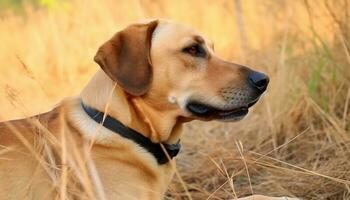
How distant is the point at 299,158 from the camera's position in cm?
463

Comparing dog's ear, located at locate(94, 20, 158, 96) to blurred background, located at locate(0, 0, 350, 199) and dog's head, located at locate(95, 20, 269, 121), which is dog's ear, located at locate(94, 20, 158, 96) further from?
blurred background, located at locate(0, 0, 350, 199)

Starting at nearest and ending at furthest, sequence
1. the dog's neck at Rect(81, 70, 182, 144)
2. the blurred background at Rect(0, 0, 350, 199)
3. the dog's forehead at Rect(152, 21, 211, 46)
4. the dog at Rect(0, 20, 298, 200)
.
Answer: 1. the dog at Rect(0, 20, 298, 200)
2. the dog's neck at Rect(81, 70, 182, 144)
3. the dog's forehead at Rect(152, 21, 211, 46)
4. the blurred background at Rect(0, 0, 350, 199)

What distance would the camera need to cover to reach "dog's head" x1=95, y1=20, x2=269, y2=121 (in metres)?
3.45

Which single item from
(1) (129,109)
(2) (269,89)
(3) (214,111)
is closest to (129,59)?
(1) (129,109)

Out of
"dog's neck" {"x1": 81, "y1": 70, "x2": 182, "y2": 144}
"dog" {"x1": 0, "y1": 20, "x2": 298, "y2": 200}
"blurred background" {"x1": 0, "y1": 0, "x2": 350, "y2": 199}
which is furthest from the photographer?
"blurred background" {"x1": 0, "y1": 0, "x2": 350, "y2": 199}

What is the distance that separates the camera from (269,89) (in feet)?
18.1

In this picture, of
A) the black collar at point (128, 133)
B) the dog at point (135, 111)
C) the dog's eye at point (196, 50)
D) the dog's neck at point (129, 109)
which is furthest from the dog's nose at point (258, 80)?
the black collar at point (128, 133)

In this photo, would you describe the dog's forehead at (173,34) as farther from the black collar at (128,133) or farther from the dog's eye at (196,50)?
the black collar at (128,133)

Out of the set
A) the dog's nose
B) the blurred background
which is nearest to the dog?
the dog's nose

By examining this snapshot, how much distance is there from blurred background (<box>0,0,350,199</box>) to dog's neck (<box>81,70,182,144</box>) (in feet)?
0.85

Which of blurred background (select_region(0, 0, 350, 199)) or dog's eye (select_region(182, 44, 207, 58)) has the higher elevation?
dog's eye (select_region(182, 44, 207, 58))

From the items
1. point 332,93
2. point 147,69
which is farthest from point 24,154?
point 332,93

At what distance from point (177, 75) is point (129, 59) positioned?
249mm

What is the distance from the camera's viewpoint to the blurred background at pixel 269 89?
4027mm
